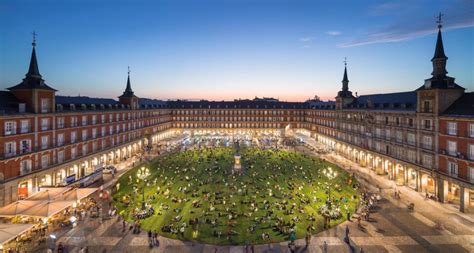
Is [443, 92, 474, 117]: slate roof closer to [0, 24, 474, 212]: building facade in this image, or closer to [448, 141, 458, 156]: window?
[0, 24, 474, 212]: building facade

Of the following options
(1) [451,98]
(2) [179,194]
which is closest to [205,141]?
(2) [179,194]

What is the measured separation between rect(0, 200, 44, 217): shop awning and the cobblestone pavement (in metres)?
4.98

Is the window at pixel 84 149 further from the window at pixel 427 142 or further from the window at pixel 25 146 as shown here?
the window at pixel 427 142

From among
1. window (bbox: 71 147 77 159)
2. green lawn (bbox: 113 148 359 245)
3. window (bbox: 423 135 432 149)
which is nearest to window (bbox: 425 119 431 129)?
window (bbox: 423 135 432 149)

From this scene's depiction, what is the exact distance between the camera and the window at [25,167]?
38.9 metres

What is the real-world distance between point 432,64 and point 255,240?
38389 mm

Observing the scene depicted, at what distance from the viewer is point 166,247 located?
2662cm

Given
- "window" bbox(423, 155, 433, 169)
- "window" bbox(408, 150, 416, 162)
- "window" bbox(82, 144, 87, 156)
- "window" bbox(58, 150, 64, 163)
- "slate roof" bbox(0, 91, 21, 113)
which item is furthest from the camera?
"window" bbox(82, 144, 87, 156)

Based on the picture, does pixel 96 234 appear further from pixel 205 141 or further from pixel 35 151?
→ pixel 205 141

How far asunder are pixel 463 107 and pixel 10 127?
61.2 m

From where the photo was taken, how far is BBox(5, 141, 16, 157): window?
1447 inches

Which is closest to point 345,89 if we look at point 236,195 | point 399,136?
point 399,136

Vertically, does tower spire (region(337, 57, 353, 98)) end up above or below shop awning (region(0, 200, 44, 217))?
above

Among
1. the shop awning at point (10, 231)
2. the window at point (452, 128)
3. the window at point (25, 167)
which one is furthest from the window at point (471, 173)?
the window at point (25, 167)
